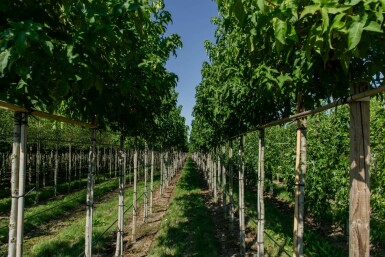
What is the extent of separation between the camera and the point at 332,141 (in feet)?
33.9

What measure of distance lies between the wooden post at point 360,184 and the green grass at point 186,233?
5766mm

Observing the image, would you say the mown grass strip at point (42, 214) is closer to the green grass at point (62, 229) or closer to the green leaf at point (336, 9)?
the green grass at point (62, 229)

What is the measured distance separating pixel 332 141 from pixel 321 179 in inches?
48.3

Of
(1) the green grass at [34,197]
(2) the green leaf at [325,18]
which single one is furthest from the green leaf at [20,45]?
(1) the green grass at [34,197]

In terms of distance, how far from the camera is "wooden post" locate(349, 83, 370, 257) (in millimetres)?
2377

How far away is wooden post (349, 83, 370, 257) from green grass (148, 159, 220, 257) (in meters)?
5.77

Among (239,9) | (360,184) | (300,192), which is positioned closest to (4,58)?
(239,9)

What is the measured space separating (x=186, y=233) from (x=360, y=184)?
7877mm

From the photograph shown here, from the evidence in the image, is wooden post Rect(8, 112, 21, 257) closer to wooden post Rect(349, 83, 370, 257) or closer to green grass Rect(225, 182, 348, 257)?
wooden post Rect(349, 83, 370, 257)

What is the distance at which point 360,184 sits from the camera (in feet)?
7.86

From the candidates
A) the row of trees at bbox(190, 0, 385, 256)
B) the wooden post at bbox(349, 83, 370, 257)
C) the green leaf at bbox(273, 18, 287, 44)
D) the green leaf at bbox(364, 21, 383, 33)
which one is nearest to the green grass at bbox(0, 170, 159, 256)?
the row of trees at bbox(190, 0, 385, 256)

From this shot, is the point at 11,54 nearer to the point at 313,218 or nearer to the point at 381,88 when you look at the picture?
the point at 381,88

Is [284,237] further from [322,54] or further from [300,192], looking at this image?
[322,54]

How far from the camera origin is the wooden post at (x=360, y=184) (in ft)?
7.80
